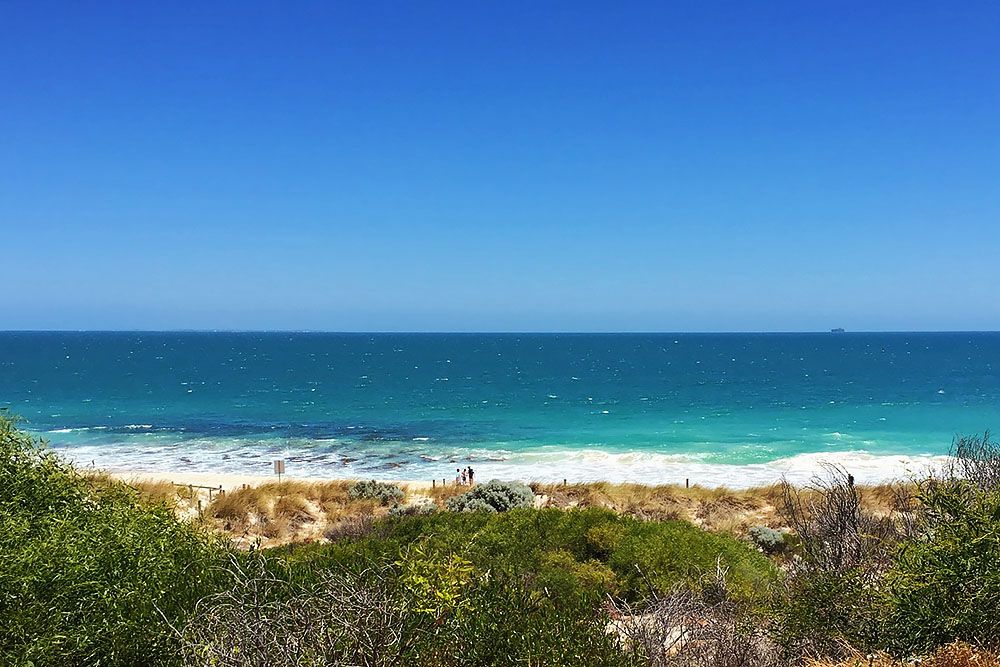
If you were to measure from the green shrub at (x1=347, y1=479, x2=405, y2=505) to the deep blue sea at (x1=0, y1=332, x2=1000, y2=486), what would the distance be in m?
9.00

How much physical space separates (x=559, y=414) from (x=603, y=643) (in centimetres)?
5015

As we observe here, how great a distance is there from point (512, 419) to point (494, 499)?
33633mm

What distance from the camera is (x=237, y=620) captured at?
203 inches

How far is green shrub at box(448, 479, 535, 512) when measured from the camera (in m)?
19.5

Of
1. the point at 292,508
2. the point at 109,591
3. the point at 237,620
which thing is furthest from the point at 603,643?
the point at 292,508

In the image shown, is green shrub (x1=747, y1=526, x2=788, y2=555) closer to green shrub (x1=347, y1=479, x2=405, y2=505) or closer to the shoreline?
green shrub (x1=347, y1=479, x2=405, y2=505)

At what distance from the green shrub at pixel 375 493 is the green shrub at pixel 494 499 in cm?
375

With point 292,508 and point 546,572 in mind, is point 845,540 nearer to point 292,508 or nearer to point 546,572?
point 546,572

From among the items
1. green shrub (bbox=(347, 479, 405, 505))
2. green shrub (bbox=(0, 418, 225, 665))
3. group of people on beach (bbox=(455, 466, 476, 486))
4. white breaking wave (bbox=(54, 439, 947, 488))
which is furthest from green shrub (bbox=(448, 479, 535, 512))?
green shrub (bbox=(0, 418, 225, 665))

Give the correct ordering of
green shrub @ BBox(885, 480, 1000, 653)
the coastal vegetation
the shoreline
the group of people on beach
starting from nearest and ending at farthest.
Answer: the coastal vegetation → green shrub @ BBox(885, 480, 1000, 653) → the group of people on beach → the shoreline

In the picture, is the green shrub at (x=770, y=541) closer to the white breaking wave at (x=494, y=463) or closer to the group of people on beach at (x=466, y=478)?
the white breaking wave at (x=494, y=463)

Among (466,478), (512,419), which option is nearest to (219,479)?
(466,478)

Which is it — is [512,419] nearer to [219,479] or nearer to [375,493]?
[219,479]

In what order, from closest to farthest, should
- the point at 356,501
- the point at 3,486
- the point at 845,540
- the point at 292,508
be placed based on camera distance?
the point at 3,486, the point at 845,540, the point at 292,508, the point at 356,501
